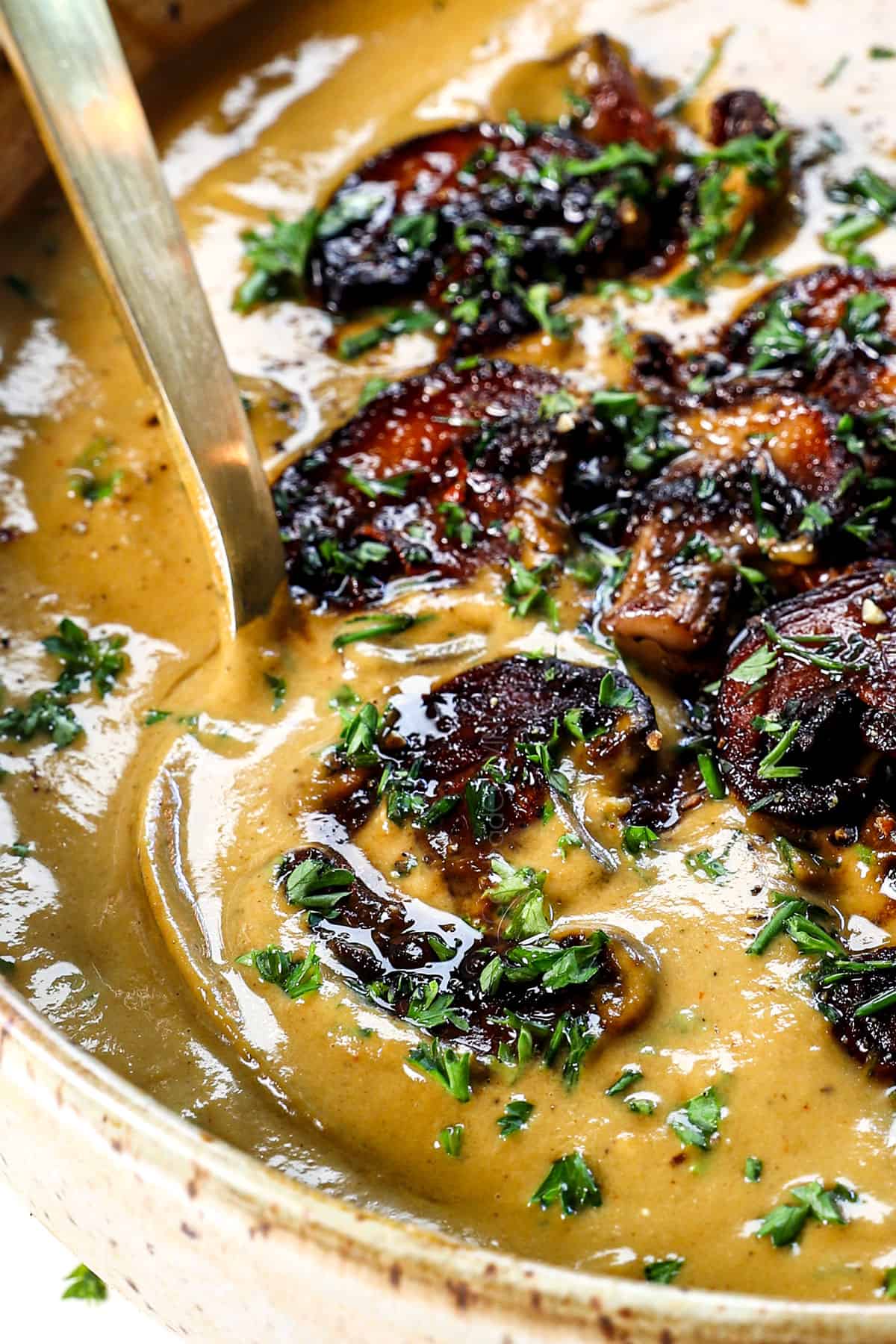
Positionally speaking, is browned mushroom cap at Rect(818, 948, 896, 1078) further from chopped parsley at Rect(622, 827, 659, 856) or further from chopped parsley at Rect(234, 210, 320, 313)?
chopped parsley at Rect(234, 210, 320, 313)

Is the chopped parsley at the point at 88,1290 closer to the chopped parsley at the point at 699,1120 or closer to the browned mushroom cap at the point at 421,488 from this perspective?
the chopped parsley at the point at 699,1120

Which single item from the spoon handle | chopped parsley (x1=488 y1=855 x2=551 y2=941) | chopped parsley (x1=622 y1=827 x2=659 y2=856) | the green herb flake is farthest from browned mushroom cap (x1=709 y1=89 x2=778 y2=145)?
chopped parsley (x1=488 y1=855 x2=551 y2=941)

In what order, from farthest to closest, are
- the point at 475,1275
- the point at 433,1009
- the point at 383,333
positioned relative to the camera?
the point at 383,333
the point at 433,1009
the point at 475,1275

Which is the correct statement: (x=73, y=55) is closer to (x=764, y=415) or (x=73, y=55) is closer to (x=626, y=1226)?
(x=764, y=415)

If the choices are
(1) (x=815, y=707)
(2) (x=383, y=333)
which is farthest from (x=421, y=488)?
(1) (x=815, y=707)

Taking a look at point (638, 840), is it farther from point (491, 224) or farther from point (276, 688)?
point (491, 224)

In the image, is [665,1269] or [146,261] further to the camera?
[146,261]

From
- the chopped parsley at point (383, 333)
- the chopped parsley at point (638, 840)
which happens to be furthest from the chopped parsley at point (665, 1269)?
the chopped parsley at point (383, 333)
